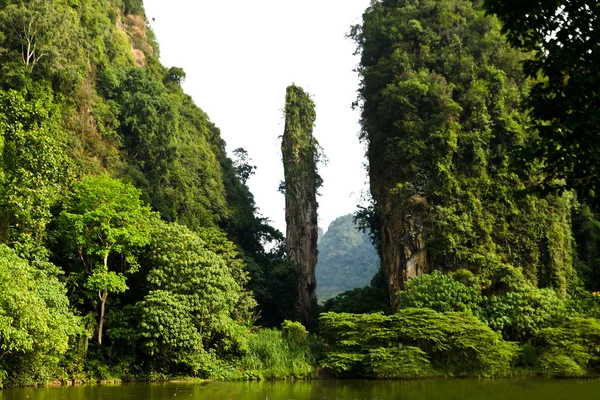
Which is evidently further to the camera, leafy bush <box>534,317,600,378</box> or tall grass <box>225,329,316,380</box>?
tall grass <box>225,329,316,380</box>

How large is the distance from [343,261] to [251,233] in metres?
39.5

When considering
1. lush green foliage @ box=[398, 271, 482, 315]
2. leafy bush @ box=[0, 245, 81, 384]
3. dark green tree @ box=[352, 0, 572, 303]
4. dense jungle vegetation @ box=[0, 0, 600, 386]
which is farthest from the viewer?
dark green tree @ box=[352, 0, 572, 303]

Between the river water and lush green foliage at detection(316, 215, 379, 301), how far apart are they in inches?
1863

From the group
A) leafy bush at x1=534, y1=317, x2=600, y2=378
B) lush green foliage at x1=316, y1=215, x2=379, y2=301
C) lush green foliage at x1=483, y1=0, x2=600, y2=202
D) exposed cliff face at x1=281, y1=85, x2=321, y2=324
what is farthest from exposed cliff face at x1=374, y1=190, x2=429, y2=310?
lush green foliage at x1=316, y1=215, x2=379, y2=301

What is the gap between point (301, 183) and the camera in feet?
127

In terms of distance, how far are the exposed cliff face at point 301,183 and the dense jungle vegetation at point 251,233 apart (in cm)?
207

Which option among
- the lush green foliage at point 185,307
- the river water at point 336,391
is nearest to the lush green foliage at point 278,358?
the lush green foliage at point 185,307

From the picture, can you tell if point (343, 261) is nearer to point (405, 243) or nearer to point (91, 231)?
point (405, 243)

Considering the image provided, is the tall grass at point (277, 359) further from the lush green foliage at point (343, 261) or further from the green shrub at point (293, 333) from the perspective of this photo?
the lush green foliage at point (343, 261)

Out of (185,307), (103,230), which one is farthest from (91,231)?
(185,307)

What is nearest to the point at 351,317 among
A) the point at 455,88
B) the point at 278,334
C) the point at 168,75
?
the point at 278,334

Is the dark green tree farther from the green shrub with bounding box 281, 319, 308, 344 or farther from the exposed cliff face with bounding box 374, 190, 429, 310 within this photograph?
the green shrub with bounding box 281, 319, 308, 344

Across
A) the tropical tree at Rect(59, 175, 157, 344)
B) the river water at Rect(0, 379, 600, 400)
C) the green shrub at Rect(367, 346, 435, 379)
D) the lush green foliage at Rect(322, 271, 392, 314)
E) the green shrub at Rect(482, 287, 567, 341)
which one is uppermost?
the tropical tree at Rect(59, 175, 157, 344)

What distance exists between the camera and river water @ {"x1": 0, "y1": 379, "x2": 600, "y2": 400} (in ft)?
46.1
